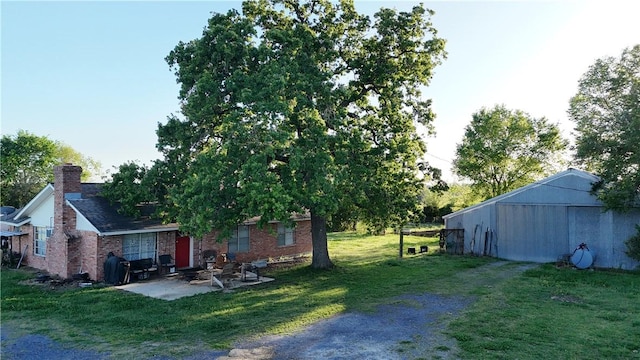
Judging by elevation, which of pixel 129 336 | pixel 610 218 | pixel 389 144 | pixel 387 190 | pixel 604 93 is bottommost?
pixel 129 336

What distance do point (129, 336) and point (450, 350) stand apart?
7.53m

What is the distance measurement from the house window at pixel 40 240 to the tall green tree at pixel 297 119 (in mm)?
7306

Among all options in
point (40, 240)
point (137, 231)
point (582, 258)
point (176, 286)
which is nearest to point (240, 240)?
point (137, 231)

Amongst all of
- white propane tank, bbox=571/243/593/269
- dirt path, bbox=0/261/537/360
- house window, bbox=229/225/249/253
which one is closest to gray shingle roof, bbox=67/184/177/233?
house window, bbox=229/225/249/253

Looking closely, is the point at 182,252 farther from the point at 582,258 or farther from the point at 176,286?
the point at 582,258

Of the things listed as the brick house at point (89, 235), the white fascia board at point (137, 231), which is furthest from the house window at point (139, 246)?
the white fascia board at point (137, 231)

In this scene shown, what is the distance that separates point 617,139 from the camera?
17.7 meters

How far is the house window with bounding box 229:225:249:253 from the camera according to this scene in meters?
22.0

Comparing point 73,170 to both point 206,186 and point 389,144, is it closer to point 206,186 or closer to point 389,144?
point 206,186

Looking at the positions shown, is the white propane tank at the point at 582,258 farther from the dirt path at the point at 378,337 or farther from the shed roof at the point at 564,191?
the dirt path at the point at 378,337

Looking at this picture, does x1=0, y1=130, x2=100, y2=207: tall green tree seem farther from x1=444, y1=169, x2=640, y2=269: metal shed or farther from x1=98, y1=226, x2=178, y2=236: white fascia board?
x1=444, y1=169, x2=640, y2=269: metal shed

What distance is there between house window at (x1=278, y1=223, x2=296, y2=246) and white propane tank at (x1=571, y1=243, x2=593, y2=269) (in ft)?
45.7

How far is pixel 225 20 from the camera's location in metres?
16.8

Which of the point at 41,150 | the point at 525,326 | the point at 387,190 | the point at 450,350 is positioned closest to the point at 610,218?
the point at 387,190
